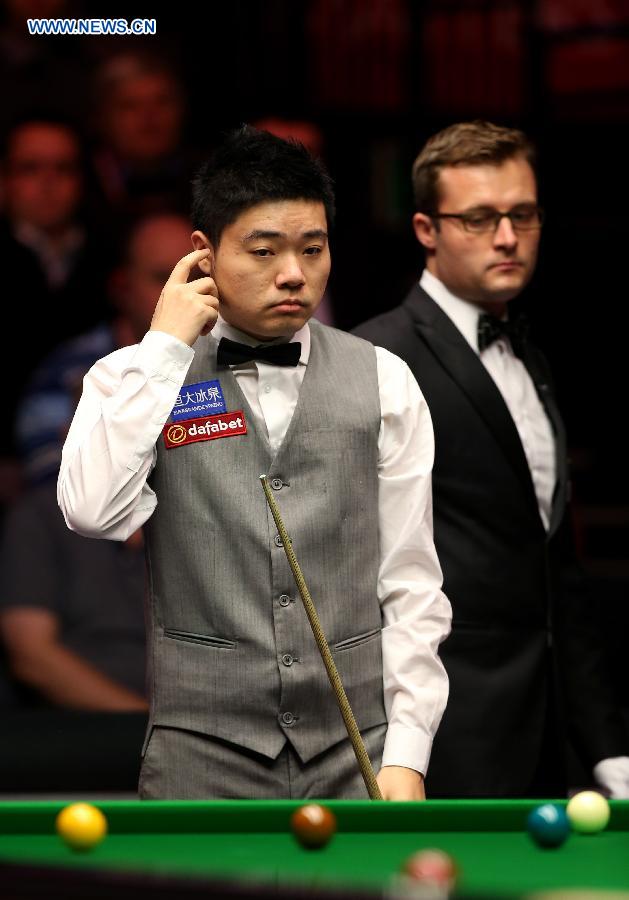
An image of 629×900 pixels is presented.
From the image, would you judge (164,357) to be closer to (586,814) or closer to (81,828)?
(81,828)

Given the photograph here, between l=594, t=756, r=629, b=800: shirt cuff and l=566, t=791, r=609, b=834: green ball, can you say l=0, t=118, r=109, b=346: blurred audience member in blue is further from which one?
l=566, t=791, r=609, b=834: green ball

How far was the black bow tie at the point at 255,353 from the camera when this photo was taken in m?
2.46

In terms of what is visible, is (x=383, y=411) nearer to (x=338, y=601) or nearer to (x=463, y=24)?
(x=338, y=601)

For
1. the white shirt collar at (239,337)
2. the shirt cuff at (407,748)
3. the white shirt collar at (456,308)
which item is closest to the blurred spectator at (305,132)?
the white shirt collar at (456,308)

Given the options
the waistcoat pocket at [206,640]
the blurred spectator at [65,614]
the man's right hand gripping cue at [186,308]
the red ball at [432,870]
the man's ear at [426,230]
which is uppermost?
the man's ear at [426,230]

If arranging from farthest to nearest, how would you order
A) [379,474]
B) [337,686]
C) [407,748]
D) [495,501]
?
1. [495,501]
2. [379,474]
3. [407,748]
4. [337,686]

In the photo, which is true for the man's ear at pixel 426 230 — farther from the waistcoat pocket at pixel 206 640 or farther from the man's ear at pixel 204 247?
the waistcoat pocket at pixel 206 640

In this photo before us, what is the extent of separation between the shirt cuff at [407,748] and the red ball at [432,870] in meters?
0.54

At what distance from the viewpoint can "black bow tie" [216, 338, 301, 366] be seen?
8.07 feet

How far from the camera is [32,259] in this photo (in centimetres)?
508

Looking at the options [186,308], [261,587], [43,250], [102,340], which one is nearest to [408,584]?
[261,587]

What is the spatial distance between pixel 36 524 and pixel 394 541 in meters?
2.65

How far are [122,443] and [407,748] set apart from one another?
64 centimetres

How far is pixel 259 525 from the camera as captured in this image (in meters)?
2.34
